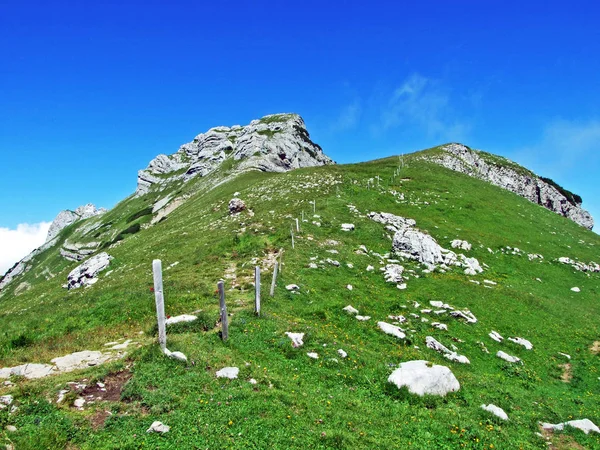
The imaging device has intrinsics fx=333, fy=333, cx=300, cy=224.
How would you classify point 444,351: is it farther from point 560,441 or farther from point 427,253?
point 427,253

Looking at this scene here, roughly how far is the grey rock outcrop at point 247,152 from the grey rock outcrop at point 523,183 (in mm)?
54954

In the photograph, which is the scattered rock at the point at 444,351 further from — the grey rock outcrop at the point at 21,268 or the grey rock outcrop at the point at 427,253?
the grey rock outcrop at the point at 21,268

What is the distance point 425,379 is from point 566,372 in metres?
11.2

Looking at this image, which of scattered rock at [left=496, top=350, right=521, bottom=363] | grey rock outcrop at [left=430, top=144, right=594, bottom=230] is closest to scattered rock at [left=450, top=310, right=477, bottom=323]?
scattered rock at [left=496, top=350, right=521, bottom=363]

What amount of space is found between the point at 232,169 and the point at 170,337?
315 ft

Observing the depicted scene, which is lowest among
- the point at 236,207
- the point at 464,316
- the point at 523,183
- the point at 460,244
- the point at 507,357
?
the point at 507,357

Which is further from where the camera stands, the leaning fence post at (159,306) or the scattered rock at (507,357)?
the scattered rock at (507,357)

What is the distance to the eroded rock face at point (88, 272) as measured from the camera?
36.4m

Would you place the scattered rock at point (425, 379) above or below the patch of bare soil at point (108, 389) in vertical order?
above

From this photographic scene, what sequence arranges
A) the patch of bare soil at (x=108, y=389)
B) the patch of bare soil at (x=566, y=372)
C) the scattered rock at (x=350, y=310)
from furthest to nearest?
the scattered rock at (x=350, y=310)
the patch of bare soil at (x=566, y=372)
the patch of bare soil at (x=108, y=389)

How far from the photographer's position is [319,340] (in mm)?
15586

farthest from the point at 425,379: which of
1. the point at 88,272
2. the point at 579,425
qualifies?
the point at 88,272

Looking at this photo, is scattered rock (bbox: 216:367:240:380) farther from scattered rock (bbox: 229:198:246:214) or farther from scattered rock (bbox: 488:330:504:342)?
scattered rock (bbox: 229:198:246:214)

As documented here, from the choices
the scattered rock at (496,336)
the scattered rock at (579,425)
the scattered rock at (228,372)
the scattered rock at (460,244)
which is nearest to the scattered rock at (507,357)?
the scattered rock at (496,336)
